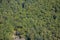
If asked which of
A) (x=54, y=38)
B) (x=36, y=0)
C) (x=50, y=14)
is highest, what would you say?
(x=36, y=0)

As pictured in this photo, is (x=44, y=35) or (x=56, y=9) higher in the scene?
(x=56, y=9)

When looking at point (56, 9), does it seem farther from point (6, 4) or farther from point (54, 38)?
point (6, 4)

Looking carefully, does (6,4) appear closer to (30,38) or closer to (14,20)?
(14,20)

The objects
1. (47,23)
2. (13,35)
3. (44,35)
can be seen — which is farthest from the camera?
(47,23)

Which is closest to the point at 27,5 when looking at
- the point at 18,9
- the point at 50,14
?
the point at 18,9

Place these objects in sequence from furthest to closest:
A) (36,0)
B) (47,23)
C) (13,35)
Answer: (36,0), (47,23), (13,35)

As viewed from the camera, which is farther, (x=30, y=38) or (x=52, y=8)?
(x=52, y=8)
